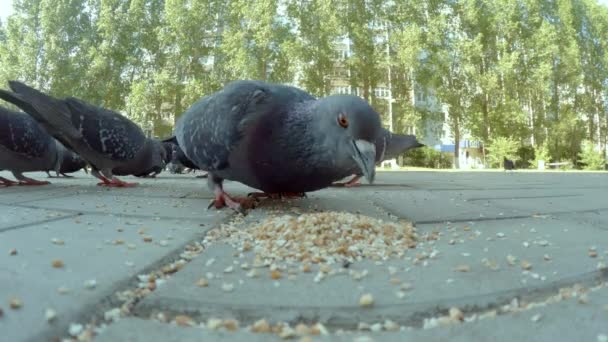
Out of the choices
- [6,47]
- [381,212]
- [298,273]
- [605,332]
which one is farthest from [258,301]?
[6,47]

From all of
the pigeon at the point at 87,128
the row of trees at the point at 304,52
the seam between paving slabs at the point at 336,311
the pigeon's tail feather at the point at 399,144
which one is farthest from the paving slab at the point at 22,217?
the row of trees at the point at 304,52

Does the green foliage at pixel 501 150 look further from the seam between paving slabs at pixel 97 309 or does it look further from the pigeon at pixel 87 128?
the seam between paving slabs at pixel 97 309

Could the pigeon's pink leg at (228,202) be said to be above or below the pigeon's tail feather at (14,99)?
below

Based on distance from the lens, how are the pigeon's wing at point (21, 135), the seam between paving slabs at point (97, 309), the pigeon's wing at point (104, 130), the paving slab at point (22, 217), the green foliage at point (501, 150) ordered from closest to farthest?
the seam between paving slabs at point (97, 309) < the paving slab at point (22, 217) < the pigeon's wing at point (21, 135) < the pigeon's wing at point (104, 130) < the green foliage at point (501, 150)

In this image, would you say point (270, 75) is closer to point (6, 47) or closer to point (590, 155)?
point (6, 47)

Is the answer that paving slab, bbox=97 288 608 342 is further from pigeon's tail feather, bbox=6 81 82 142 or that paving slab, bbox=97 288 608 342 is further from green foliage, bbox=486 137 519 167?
green foliage, bbox=486 137 519 167

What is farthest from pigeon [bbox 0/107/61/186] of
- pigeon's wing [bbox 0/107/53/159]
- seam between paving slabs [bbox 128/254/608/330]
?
seam between paving slabs [bbox 128/254/608/330]

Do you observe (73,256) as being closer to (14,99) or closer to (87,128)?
(14,99)
